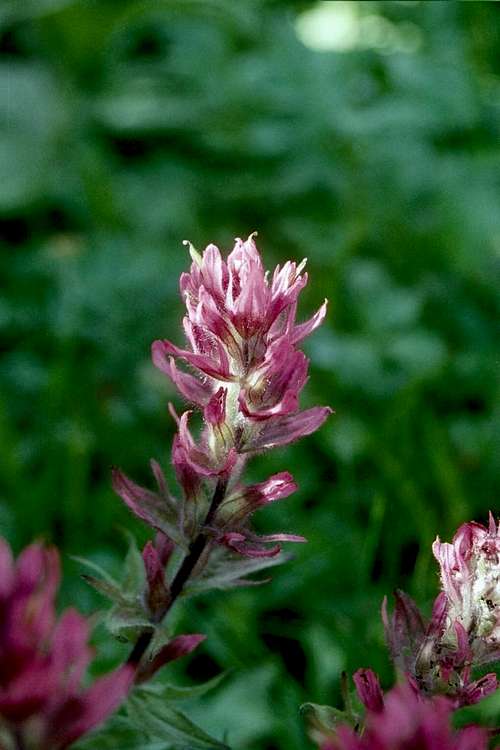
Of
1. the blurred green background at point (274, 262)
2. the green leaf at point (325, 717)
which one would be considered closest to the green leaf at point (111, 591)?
the green leaf at point (325, 717)

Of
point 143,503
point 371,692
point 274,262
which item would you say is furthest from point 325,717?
point 274,262

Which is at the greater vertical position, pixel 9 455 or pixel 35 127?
pixel 35 127

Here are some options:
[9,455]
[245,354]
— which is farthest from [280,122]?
[245,354]

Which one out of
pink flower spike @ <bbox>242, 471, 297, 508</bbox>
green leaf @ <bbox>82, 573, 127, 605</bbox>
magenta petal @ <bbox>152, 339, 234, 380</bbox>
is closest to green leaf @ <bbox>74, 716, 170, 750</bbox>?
green leaf @ <bbox>82, 573, 127, 605</bbox>

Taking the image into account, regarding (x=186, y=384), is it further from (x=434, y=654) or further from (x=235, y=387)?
(x=434, y=654)

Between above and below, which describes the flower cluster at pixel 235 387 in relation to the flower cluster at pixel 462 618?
above

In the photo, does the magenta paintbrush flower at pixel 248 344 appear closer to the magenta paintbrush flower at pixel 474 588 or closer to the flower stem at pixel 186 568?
the flower stem at pixel 186 568

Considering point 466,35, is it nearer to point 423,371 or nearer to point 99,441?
point 423,371
